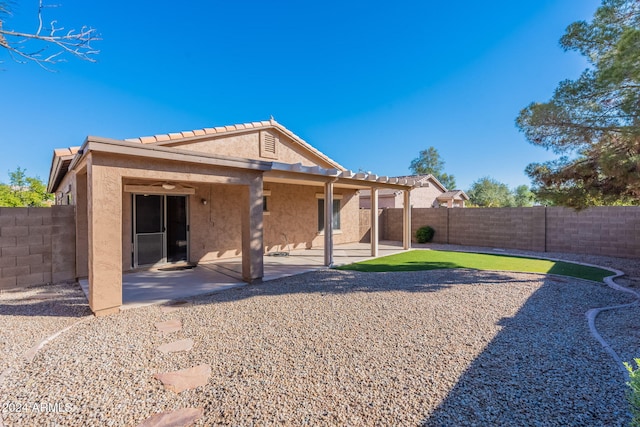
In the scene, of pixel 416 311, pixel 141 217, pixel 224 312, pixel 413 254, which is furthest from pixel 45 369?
pixel 413 254

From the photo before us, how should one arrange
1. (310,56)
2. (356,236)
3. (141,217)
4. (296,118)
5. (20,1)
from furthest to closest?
(296,118) < (356,236) < (310,56) < (141,217) < (20,1)

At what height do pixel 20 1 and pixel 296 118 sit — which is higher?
pixel 296 118

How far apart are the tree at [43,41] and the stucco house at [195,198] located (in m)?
2.12

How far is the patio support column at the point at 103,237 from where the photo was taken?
219 inches

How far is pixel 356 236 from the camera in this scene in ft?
61.4

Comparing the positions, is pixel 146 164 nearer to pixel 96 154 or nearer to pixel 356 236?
pixel 96 154

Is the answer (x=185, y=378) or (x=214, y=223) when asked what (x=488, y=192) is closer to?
(x=214, y=223)

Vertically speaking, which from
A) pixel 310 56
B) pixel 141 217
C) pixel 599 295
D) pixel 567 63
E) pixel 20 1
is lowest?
pixel 599 295

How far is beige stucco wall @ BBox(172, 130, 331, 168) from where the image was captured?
11.5 meters

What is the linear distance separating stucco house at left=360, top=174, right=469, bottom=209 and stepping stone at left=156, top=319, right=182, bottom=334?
2483 cm

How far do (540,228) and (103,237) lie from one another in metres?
18.3

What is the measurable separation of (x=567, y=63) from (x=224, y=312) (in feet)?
39.5

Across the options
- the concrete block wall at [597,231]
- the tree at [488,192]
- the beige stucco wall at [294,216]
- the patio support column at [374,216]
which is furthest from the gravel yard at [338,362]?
the tree at [488,192]

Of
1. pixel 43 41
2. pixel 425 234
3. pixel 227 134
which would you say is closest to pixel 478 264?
pixel 425 234
